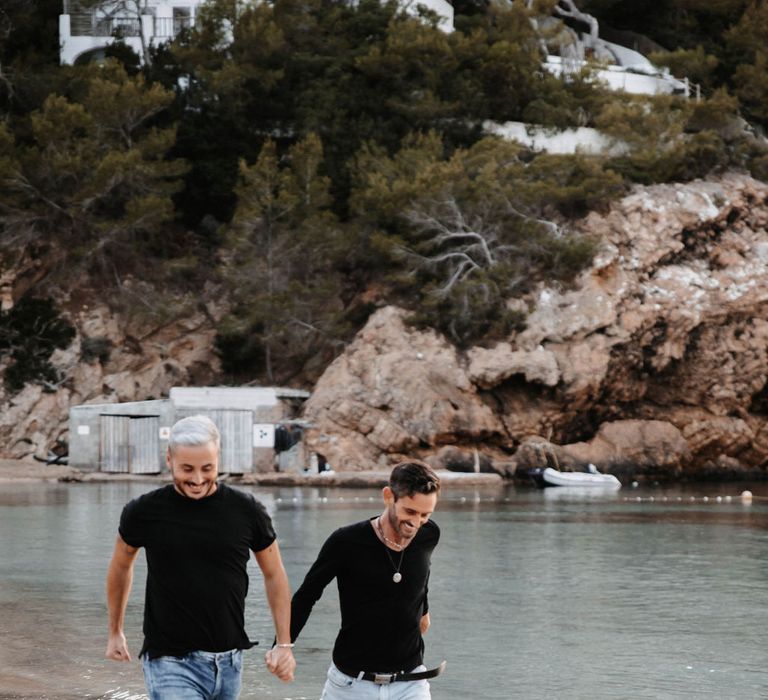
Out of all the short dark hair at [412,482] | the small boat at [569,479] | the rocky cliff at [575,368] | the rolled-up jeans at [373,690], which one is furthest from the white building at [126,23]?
the rolled-up jeans at [373,690]

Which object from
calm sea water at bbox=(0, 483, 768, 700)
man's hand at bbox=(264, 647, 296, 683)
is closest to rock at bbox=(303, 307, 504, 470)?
calm sea water at bbox=(0, 483, 768, 700)

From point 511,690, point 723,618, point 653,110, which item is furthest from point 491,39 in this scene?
point 511,690

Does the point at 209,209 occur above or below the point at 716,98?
below

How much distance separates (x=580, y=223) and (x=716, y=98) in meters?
7.97

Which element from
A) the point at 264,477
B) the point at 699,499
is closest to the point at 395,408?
the point at 264,477

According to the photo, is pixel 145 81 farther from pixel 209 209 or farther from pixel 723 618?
pixel 723 618

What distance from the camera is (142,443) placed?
1821 inches

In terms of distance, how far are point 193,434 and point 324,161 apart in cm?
4698

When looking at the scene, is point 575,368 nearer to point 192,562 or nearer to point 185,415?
point 185,415

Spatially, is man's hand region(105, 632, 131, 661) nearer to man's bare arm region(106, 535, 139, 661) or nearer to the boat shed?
man's bare arm region(106, 535, 139, 661)

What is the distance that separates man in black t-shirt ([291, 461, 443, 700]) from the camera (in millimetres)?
5914

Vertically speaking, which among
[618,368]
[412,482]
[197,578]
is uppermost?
[618,368]

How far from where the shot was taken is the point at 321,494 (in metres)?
39.2

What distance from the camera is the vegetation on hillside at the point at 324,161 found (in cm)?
4800
